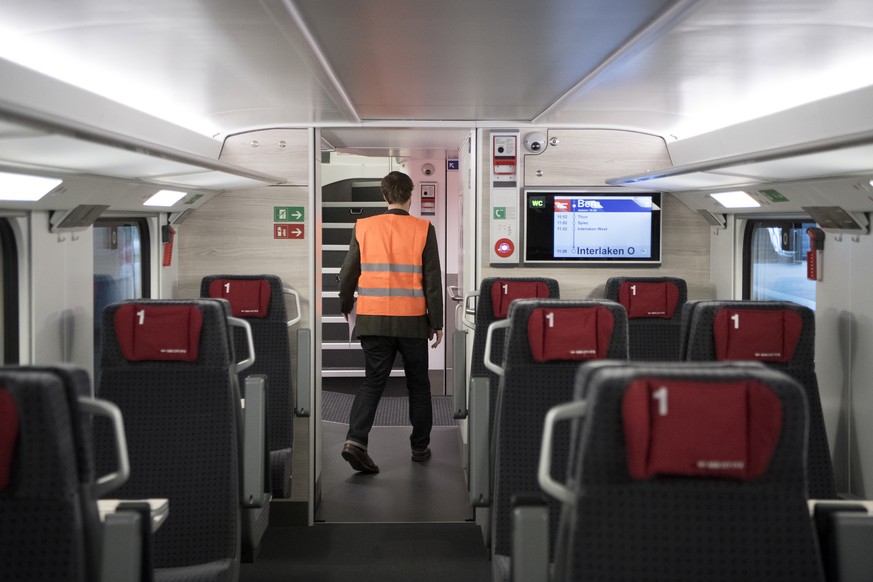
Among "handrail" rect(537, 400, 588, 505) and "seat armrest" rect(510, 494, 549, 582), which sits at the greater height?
"handrail" rect(537, 400, 588, 505)

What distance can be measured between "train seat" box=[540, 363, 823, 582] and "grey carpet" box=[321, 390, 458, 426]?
6.69m

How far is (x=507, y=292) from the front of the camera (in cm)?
516

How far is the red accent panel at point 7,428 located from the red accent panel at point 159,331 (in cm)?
155

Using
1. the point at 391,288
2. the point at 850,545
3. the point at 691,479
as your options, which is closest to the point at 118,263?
the point at 391,288

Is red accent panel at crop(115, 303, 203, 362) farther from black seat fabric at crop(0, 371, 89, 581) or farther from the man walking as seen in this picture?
the man walking

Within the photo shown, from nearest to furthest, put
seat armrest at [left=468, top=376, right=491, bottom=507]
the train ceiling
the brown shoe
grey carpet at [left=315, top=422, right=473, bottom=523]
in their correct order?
the train ceiling → seat armrest at [left=468, top=376, right=491, bottom=507] → grey carpet at [left=315, top=422, right=473, bottom=523] → the brown shoe

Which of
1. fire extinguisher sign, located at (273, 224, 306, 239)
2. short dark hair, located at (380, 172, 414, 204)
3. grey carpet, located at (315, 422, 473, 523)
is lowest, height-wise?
grey carpet, located at (315, 422, 473, 523)

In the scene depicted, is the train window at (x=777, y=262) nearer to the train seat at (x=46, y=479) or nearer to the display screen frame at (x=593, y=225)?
the display screen frame at (x=593, y=225)

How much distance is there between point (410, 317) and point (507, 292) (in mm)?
1424

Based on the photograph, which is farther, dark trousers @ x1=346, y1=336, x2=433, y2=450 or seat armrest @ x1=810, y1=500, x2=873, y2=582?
dark trousers @ x1=346, y1=336, x2=433, y2=450

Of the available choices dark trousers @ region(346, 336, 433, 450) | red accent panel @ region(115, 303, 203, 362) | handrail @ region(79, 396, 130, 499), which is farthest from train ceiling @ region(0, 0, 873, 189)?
dark trousers @ region(346, 336, 433, 450)

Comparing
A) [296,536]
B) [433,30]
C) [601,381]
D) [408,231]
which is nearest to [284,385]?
[296,536]

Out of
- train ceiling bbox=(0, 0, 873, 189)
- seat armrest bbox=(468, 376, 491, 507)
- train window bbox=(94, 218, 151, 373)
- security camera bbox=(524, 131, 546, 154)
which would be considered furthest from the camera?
security camera bbox=(524, 131, 546, 154)

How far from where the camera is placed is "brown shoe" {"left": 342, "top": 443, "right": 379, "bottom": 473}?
6.62 metres
